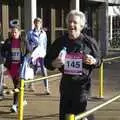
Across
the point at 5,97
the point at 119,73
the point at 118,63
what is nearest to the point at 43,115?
the point at 5,97

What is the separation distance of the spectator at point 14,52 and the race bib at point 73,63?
14.6 ft

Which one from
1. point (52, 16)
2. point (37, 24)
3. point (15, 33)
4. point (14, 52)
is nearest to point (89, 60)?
point (15, 33)

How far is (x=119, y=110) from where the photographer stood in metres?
10.9

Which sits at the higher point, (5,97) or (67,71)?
(67,71)

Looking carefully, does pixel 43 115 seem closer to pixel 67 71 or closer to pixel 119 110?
pixel 119 110

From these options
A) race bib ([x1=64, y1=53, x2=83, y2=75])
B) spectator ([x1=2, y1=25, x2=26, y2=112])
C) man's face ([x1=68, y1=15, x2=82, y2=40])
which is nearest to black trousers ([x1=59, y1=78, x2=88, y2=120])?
race bib ([x1=64, y1=53, x2=83, y2=75])

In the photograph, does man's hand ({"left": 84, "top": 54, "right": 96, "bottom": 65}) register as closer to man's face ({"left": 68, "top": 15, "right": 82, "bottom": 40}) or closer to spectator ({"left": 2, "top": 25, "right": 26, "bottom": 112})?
man's face ({"left": 68, "top": 15, "right": 82, "bottom": 40})

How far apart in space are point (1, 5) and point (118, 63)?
669 centimetres

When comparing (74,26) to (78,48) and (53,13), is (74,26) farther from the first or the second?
(53,13)

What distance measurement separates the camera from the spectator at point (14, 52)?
432 inches

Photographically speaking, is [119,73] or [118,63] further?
[118,63]

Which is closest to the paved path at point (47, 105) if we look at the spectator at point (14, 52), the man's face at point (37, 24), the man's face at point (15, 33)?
the spectator at point (14, 52)

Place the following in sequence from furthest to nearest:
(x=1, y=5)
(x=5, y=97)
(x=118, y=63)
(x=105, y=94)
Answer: (x=118, y=63)
(x=1, y=5)
(x=105, y=94)
(x=5, y=97)

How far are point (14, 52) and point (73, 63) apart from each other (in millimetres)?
5049
